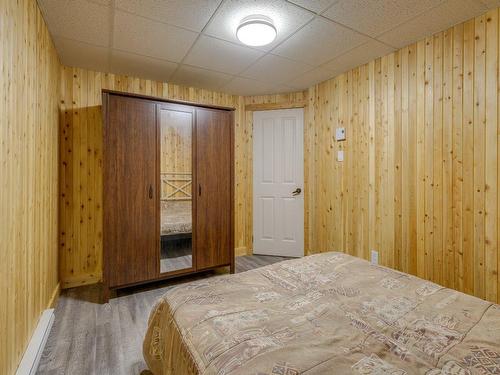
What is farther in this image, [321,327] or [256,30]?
[256,30]

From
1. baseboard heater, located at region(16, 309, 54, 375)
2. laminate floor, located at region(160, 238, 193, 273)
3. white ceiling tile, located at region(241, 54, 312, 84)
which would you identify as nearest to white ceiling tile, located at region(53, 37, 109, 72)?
white ceiling tile, located at region(241, 54, 312, 84)

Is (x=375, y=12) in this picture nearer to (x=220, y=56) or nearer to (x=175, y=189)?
(x=220, y=56)

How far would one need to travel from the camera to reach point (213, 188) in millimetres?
3090

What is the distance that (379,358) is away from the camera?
0.86m

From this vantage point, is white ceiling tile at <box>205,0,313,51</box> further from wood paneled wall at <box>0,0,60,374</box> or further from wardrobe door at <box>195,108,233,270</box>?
wood paneled wall at <box>0,0,60,374</box>

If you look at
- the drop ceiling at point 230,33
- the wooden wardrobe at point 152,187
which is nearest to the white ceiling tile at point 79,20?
the drop ceiling at point 230,33

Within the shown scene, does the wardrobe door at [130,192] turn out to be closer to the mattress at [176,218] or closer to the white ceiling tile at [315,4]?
the mattress at [176,218]

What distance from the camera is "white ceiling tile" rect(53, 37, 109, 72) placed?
96.4 inches

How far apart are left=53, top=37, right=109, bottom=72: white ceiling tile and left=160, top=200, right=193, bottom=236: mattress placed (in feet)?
5.31

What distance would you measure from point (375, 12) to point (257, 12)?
899 millimetres

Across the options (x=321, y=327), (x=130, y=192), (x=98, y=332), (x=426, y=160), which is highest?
(x=426, y=160)

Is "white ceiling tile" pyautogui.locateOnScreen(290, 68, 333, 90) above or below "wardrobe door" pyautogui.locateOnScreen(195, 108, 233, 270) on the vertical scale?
above

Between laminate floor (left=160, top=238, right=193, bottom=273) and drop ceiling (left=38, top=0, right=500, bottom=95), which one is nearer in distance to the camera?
drop ceiling (left=38, top=0, right=500, bottom=95)

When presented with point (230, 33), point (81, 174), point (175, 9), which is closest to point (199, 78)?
point (230, 33)
